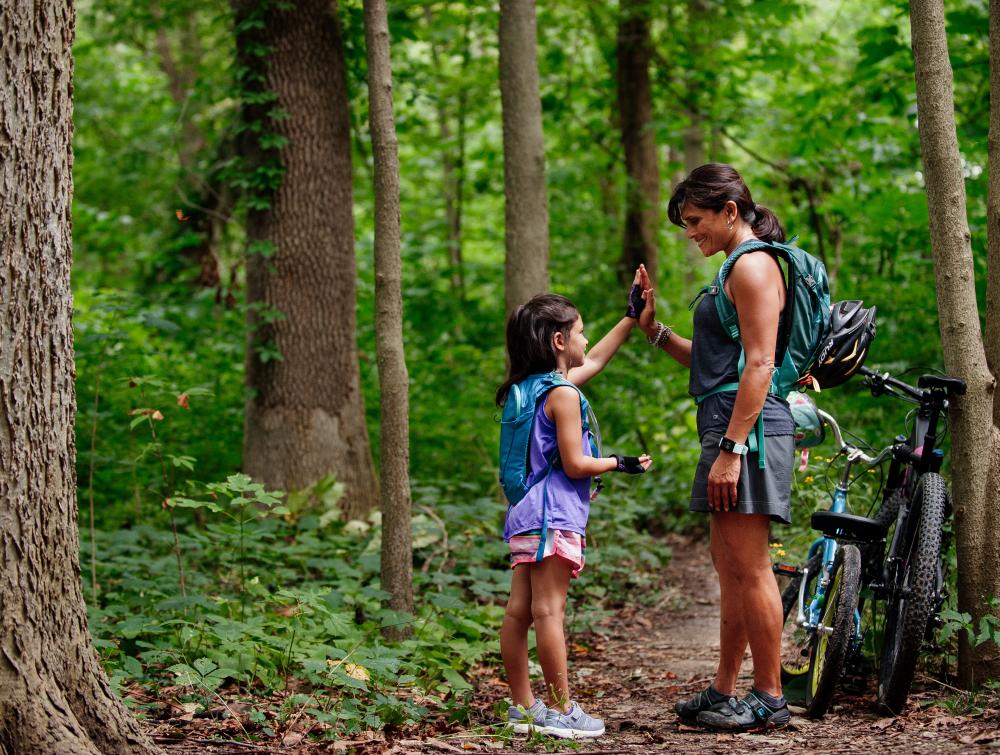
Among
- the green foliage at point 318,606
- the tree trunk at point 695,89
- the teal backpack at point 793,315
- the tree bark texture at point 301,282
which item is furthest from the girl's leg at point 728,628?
the tree trunk at point 695,89

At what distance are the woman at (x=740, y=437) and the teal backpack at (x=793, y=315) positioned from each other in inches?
1.1

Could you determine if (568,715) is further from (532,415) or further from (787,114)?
(787,114)

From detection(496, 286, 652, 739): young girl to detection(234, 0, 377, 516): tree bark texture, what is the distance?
391 centimetres

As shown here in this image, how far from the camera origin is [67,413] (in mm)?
3008

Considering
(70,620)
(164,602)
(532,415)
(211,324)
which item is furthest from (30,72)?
(211,324)

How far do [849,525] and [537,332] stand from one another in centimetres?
156

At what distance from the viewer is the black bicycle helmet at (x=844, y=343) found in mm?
3932

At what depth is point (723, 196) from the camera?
12.7 ft

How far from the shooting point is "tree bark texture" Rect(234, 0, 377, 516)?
7625 millimetres

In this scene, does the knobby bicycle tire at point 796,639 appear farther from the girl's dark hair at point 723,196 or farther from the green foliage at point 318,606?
the girl's dark hair at point 723,196

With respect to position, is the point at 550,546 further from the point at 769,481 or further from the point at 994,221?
the point at 994,221

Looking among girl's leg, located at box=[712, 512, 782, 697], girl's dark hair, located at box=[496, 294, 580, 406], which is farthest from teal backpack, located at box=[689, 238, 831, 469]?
girl's dark hair, located at box=[496, 294, 580, 406]

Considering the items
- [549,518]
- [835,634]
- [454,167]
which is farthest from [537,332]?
[454,167]

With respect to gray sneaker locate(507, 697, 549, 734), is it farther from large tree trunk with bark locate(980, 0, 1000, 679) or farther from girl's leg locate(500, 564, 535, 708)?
large tree trunk with bark locate(980, 0, 1000, 679)
